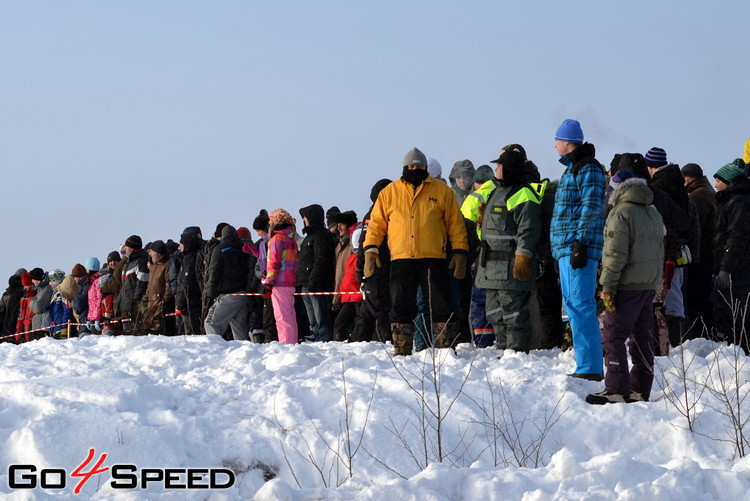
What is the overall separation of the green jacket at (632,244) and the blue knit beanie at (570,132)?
0.58 m

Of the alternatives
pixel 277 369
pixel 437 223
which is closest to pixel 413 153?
pixel 437 223

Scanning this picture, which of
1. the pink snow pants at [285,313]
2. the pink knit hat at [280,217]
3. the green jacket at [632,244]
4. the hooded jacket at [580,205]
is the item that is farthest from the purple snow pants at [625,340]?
the pink knit hat at [280,217]

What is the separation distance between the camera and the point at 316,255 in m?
13.8

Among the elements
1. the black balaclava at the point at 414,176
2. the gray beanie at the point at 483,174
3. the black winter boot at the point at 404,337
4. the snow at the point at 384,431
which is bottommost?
the snow at the point at 384,431

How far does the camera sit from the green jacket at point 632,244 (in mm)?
7879

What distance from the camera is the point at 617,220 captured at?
26.3 feet

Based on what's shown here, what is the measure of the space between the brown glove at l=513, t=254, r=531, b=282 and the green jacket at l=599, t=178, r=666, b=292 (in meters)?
1.33

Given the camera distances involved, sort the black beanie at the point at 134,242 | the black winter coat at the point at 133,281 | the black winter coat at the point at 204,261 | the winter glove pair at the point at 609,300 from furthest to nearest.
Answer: the black beanie at the point at 134,242, the black winter coat at the point at 133,281, the black winter coat at the point at 204,261, the winter glove pair at the point at 609,300

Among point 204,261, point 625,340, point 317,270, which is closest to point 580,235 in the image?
point 625,340

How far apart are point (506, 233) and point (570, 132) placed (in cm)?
166

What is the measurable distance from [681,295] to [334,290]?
5163 millimetres

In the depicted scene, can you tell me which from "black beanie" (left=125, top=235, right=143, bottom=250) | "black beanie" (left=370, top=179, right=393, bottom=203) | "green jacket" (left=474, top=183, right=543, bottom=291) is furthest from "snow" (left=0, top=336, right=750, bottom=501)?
"black beanie" (left=125, top=235, right=143, bottom=250)

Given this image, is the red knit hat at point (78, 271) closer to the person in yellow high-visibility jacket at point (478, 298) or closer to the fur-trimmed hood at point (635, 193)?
the person in yellow high-visibility jacket at point (478, 298)

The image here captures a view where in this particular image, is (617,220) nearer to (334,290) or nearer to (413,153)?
(413,153)
